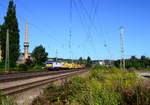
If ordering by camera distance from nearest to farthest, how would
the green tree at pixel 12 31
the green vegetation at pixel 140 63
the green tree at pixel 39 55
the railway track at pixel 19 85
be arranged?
the railway track at pixel 19 85 → the green tree at pixel 12 31 → the green tree at pixel 39 55 → the green vegetation at pixel 140 63

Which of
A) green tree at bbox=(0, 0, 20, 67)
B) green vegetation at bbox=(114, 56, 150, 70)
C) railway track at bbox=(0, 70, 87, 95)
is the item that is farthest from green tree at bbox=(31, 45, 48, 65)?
railway track at bbox=(0, 70, 87, 95)

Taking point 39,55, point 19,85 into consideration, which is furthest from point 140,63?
point 19,85

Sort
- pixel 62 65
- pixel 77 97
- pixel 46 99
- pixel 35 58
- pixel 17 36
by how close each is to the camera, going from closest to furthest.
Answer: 1. pixel 77 97
2. pixel 46 99
3. pixel 17 36
4. pixel 62 65
5. pixel 35 58

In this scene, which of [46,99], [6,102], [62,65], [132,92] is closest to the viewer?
[6,102]

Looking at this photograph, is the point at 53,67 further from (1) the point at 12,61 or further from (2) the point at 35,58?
(2) the point at 35,58

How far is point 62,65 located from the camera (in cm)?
7112

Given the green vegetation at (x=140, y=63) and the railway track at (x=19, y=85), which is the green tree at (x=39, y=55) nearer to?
the green vegetation at (x=140, y=63)

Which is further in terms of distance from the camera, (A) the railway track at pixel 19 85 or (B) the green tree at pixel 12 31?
(B) the green tree at pixel 12 31

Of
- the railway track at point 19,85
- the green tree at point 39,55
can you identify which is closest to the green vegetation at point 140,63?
the green tree at point 39,55

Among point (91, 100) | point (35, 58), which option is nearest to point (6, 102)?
point (91, 100)

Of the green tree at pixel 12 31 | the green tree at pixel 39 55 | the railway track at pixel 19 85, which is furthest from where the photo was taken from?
the green tree at pixel 39 55

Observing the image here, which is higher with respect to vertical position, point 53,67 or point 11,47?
point 11,47

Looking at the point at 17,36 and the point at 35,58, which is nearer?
the point at 17,36

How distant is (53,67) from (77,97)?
58.8 meters
